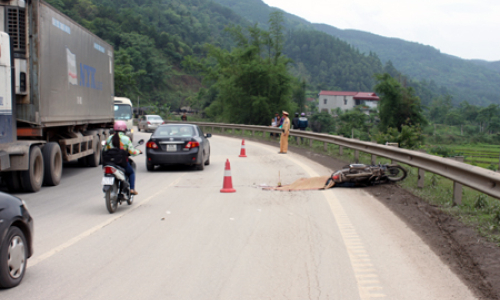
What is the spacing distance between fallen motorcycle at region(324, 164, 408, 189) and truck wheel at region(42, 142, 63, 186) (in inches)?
250

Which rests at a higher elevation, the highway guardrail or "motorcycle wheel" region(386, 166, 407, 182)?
the highway guardrail

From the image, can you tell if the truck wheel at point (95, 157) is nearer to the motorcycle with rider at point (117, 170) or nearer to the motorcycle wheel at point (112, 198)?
the motorcycle with rider at point (117, 170)

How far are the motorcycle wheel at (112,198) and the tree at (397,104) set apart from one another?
60.0 metres

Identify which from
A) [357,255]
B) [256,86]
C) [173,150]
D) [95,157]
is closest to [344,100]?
[256,86]

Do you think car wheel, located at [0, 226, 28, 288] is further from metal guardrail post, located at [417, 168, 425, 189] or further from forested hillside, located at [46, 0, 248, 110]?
forested hillside, located at [46, 0, 248, 110]

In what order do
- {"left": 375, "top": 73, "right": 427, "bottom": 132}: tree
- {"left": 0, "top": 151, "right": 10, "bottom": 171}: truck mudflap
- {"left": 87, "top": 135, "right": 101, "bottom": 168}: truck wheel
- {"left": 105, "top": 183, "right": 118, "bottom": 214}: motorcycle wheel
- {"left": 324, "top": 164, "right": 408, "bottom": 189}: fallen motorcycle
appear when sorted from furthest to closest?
{"left": 375, "top": 73, "right": 427, "bottom": 132}: tree
{"left": 87, "top": 135, "right": 101, "bottom": 168}: truck wheel
{"left": 324, "top": 164, "right": 408, "bottom": 189}: fallen motorcycle
{"left": 0, "top": 151, "right": 10, "bottom": 171}: truck mudflap
{"left": 105, "top": 183, "right": 118, "bottom": 214}: motorcycle wheel

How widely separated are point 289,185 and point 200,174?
3.42 m

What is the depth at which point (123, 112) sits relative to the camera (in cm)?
2748

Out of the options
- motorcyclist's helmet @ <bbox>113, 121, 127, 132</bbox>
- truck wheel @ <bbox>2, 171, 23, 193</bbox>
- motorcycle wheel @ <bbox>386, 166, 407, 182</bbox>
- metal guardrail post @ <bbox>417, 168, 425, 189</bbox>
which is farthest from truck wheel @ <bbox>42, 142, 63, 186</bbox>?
metal guardrail post @ <bbox>417, 168, 425, 189</bbox>

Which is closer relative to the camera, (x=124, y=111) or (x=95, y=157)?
(x=95, y=157)

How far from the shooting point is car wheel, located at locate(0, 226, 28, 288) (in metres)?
4.39

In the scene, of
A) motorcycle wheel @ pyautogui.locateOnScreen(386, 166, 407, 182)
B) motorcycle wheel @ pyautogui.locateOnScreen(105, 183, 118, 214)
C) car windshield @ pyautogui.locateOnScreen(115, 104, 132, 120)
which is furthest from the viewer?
car windshield @ pyautogui.locateOnScreen(115, 104, 132, 120)

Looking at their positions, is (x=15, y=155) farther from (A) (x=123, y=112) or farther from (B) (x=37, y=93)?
(A) (x=123, y=112)

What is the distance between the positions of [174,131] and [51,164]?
13.9 ft
